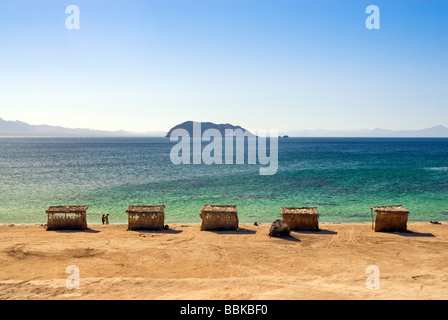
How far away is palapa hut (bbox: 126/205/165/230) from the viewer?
2775 cm

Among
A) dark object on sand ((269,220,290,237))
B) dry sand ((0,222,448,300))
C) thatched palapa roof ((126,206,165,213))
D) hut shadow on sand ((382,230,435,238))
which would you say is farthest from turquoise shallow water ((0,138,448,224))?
dry sand ((0,222,448,300))

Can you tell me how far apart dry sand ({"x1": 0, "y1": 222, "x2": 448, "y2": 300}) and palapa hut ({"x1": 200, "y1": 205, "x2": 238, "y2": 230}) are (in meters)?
0.91

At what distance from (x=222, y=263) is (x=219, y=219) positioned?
7979 millimetres

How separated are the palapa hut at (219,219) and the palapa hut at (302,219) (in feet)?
13.2

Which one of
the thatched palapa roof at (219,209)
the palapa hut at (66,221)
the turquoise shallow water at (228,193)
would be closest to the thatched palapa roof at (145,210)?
the thatched palapa roof at (219,209)

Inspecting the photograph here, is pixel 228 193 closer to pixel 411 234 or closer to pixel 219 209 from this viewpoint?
pixel 219 209

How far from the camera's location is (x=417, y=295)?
1427cm

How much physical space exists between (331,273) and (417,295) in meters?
4.60

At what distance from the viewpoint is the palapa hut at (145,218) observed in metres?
27.8

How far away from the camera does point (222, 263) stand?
65.5 ft

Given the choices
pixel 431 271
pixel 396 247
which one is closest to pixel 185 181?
pixel 396 247
